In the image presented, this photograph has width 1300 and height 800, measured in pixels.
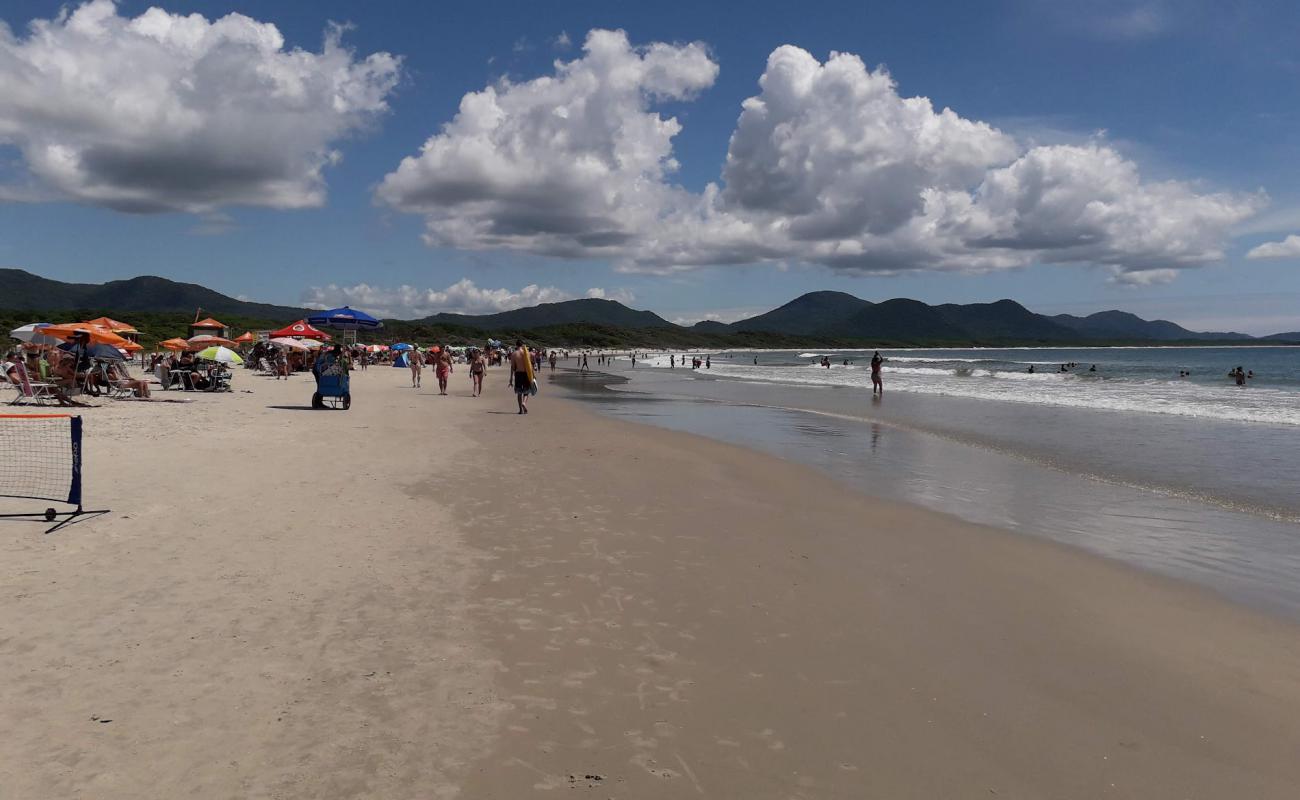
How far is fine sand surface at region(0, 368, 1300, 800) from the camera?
3391 millimetres

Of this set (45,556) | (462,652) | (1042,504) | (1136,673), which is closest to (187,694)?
(462,652)

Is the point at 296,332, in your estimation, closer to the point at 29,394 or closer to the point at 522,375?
the point at 29,394

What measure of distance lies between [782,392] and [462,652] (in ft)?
A: 106

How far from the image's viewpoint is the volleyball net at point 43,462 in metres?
7.42

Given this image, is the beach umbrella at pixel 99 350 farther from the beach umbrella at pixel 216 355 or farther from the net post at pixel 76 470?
the net post at pixel 76 470

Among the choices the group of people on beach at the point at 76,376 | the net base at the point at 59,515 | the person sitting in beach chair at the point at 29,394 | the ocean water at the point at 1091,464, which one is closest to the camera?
the net base at the point at 59,515

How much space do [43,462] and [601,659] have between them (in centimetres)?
1048

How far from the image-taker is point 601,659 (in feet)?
15.1

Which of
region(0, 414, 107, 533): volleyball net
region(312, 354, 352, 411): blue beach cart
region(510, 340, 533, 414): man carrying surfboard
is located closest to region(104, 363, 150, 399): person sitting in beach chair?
region(312, 354, 352, 411): blue beach cart

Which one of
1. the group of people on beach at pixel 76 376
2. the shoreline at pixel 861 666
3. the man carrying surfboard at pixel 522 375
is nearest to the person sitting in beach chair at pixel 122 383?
the group of people on beach at pixel 76 376

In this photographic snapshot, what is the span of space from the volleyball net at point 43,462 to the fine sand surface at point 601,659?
1.69 feet

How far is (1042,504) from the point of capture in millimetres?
9922

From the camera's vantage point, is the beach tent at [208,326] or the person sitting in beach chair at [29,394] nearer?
the person sitting in beach chair at [29,394]

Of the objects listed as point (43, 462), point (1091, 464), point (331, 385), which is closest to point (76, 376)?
point (331, 385)
